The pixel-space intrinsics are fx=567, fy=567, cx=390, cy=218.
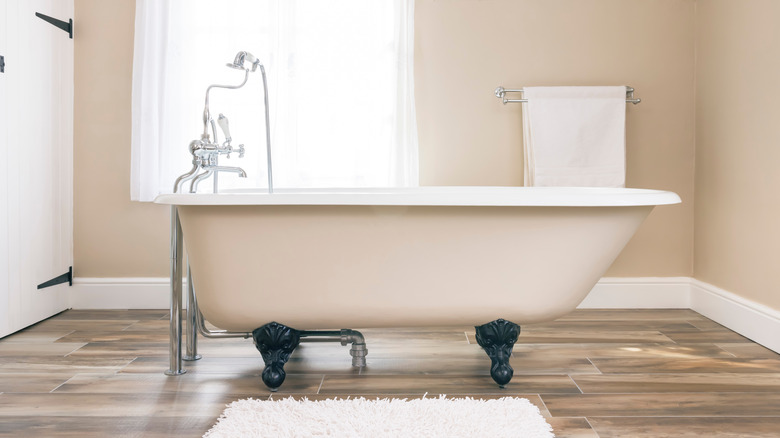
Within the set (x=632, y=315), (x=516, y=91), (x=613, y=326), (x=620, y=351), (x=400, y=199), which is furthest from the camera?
(x=516, y=91)

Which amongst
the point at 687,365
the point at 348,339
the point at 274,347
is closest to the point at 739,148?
the point at 687,365

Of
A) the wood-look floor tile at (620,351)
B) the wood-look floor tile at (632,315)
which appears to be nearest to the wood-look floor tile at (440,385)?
the wood-look floor tile at (620,351)

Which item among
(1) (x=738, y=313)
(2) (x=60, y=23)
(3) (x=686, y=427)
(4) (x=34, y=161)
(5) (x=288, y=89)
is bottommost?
(3) (x=686, y=427)

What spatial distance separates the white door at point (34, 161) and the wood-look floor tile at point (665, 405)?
2.17 metres

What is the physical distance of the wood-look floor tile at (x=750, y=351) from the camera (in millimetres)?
2045

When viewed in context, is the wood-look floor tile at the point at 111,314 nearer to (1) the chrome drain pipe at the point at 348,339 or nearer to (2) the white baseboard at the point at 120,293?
(2) the white baseboard at the point at 120,293

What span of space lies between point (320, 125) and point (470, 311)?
1.37 metres

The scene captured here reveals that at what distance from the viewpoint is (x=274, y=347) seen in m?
1.69

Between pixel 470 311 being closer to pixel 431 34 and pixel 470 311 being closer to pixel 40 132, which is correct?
pixel 431 34

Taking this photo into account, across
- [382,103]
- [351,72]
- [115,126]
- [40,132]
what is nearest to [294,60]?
[351,72]

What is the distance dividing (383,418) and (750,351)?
4.92 feet

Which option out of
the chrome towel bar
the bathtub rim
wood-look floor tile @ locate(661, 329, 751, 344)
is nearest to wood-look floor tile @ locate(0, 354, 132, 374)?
the bathtub rim

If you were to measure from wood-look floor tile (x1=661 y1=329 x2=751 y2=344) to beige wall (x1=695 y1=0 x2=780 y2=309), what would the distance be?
0.57 feet

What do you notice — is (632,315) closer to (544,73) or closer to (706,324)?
(706,324)
